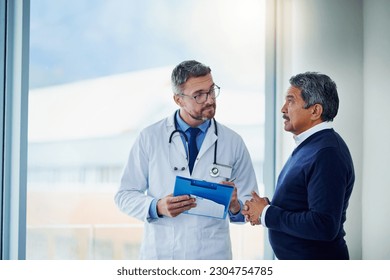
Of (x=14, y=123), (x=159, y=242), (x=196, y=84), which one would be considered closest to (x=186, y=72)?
(x=196, y=84)

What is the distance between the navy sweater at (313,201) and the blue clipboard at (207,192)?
0.52 feet

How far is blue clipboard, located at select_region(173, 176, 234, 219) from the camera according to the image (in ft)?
5.32

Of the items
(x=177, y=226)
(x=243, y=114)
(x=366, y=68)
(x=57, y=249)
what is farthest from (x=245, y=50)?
(x=57, y=249)

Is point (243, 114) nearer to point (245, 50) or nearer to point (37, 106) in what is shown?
point (245, 50)

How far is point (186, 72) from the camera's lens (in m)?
1.76

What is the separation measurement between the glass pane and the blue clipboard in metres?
0.50

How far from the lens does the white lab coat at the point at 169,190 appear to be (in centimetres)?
173

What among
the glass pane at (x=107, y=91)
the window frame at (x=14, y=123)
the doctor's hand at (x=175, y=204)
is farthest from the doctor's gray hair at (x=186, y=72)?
the window frame at (x=14, y=123)

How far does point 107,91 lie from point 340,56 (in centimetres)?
97

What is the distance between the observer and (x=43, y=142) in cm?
201

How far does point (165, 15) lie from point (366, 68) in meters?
0.86

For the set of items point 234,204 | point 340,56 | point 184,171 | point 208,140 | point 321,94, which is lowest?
point 234,204

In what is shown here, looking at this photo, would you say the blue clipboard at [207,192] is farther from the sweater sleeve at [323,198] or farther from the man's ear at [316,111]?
the man's ear at [316,111]

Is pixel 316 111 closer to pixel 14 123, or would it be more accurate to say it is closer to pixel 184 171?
pixel 184 171
